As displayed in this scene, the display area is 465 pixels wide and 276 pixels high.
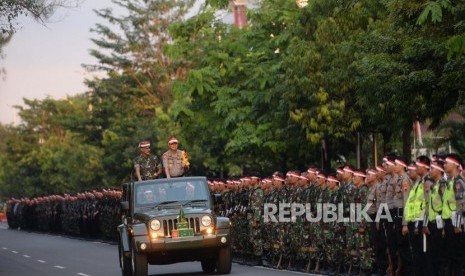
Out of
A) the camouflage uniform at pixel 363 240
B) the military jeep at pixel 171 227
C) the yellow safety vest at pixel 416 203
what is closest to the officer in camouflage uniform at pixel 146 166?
the military jeep at pixel 171 227

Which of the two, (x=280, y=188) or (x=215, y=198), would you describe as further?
(x=280, y=188)

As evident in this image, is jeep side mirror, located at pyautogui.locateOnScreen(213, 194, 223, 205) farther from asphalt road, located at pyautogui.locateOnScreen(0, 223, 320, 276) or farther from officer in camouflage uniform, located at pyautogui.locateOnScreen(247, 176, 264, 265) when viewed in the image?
officer in camouflage uniform, located at pyautogui.locateOnScreen(247, 176, 264, 265)

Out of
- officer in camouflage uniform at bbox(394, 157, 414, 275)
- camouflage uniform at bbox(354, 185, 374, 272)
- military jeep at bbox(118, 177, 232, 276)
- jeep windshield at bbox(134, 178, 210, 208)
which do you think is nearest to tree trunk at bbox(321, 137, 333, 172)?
jeep windshield at bbox(134, 178, 210, 208)

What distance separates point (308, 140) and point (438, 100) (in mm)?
15610

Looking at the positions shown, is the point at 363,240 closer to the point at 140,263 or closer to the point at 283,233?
the point at 140,263

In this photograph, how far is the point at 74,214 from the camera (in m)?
65.4

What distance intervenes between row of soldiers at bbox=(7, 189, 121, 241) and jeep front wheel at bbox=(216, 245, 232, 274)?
23.6 m

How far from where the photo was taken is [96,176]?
95.4 metres

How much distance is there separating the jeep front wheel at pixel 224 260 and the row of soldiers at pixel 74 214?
2355cm

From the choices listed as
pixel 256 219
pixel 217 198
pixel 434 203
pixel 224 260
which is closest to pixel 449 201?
pixel 434 203

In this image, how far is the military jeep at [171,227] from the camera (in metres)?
27.7

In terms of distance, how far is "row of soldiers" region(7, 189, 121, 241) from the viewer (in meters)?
55.7

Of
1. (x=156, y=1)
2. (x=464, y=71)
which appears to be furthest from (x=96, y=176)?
(x=464, y=71)

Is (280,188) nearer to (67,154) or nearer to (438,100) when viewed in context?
(438,100)
